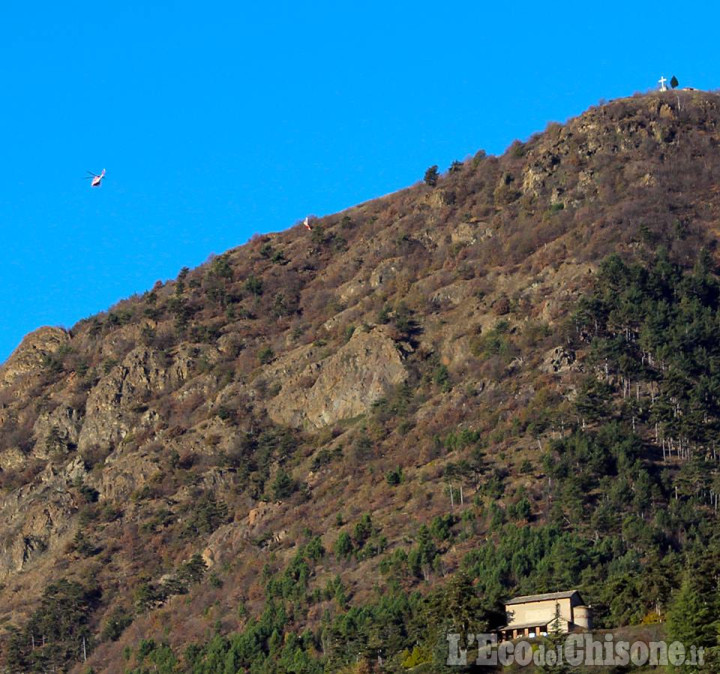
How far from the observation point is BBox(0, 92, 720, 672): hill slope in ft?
355

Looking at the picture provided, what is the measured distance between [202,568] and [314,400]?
21.5 metres

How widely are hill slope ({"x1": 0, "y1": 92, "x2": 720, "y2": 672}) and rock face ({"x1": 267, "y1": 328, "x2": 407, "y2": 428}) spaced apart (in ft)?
0.71

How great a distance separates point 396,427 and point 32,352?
6002cm

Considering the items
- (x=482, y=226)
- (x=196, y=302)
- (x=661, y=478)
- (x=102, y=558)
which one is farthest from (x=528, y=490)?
(x=196, y=302)

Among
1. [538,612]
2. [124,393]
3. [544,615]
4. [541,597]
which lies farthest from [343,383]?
[544,615]

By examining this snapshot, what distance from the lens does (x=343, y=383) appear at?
141m

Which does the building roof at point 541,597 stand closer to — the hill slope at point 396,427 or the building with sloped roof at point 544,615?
the building with sloped roof at point 544,615

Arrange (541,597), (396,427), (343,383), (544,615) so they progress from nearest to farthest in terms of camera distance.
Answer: (544,615) < (541,597) < (396,427) < (343,383)

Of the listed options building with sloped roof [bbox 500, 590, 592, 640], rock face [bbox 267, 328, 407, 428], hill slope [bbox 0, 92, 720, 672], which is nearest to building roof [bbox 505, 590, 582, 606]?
building with sloped roof [bbox 500, 590, 592, 640]

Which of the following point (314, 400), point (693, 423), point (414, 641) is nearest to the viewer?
point (414, 641)

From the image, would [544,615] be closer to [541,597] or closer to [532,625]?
[532,625]

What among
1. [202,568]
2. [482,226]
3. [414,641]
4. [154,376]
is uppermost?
[482,226]

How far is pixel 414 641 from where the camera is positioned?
93.1 m

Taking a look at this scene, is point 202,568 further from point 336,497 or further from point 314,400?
point 314,400
